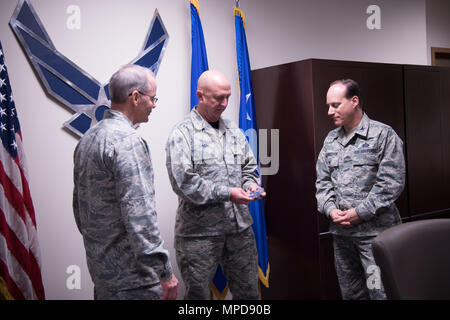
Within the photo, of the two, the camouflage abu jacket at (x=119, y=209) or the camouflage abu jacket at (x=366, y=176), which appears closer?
the camouflage abu jacket at (x=119, y=209)

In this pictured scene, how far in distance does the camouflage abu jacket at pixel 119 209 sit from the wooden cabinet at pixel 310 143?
60.9 inches

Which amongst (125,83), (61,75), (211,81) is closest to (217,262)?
(211,81)

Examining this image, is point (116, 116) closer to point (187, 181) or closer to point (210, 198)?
point (187, 181)

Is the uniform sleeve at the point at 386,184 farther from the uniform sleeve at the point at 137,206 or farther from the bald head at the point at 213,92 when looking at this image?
the uniform sleeve at the point at 137,206

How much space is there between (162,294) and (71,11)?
1.93 meters

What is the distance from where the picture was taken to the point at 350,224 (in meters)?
2.28

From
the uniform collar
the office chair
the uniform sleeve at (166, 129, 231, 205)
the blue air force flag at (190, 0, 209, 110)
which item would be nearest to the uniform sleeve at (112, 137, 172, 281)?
the uniform collar

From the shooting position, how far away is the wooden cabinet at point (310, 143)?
9.46 ft

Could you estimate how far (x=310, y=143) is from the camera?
9.49ft

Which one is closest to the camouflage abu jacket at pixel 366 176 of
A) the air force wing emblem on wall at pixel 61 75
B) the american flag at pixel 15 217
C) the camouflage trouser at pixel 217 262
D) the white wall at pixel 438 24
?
the camouflage trouser at pixel 217 262

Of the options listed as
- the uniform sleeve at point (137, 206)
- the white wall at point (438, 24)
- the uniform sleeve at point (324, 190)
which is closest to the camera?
the uniform sleeve at point (137, 206)

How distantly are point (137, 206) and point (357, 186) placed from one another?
1.33 metres
